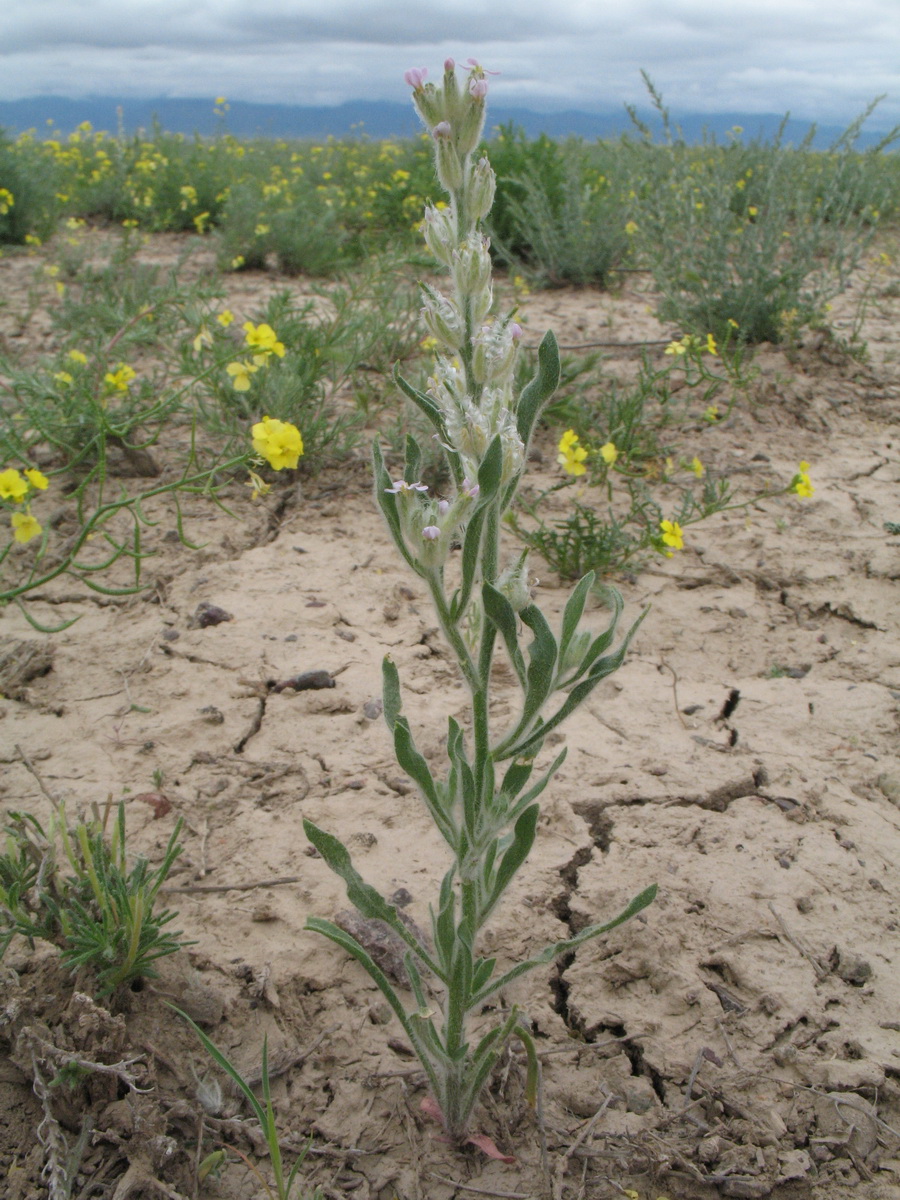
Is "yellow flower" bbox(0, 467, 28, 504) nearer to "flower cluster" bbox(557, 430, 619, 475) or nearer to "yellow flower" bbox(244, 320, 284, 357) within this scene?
"yellow flower" bbox(244, 320, 284, 357)

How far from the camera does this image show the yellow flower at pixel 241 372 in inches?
117

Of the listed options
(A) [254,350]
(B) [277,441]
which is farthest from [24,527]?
(A) [254,350]

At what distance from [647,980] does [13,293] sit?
5.46 m

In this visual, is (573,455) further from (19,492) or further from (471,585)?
(471,585)

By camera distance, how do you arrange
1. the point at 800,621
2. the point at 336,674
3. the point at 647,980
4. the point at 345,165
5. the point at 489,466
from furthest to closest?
1. the point at 345,165
2. the point at 800,621
3. the point at 336,674
4. the point at 647,980
5. the point at 489,466

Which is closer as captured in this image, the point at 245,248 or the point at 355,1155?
the point at 355,1155

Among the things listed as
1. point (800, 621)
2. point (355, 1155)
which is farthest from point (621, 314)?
point (355, 1155)

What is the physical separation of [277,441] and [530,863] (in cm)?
137

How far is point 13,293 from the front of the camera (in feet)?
17.6

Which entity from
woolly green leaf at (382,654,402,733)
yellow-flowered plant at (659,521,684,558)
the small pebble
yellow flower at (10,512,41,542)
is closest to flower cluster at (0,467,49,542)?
yellow flower at (10,512,41,542)

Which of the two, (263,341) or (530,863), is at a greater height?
(263,341)

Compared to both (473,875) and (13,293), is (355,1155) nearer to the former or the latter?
(473,875)

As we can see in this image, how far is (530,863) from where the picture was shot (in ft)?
6.30

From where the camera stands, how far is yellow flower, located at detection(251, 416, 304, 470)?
98.0 inches
